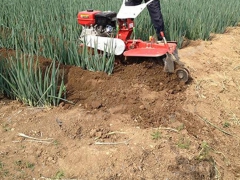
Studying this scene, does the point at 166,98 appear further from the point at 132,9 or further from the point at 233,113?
the point at 132,9

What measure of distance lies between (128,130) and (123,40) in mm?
1310

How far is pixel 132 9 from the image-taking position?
3.15 m

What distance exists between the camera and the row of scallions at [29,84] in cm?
237

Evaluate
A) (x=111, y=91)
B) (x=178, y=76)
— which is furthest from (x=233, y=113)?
(x=111, y=91)

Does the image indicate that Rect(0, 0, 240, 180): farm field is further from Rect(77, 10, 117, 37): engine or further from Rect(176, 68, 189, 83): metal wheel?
Rect(77, 10, 117, 37): engine

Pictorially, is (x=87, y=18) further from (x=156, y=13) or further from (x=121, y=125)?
(x=121, y=125)

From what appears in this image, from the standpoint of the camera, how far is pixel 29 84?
7.77 feet

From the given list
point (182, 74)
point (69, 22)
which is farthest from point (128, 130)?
point (69, 22)

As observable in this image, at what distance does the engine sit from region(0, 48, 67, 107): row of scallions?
106 cm

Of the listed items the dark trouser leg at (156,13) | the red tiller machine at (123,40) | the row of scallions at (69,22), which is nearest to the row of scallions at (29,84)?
the row of scallions at (69,22)

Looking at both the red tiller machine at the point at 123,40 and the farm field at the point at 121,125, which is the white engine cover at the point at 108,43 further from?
A: the farm field at the point at 121,125

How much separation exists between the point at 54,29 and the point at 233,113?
7.06ft

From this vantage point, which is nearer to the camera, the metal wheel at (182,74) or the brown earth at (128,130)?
the brown earth at (128,130)

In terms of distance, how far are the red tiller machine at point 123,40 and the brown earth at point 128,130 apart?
0.47 ft
